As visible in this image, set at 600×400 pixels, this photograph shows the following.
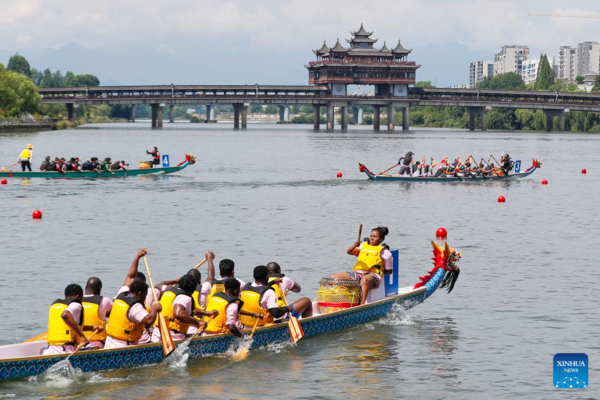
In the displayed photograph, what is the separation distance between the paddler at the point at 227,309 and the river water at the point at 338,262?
72 centimetres

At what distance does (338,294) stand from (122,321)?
5.71 meters

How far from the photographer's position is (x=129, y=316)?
15734mm

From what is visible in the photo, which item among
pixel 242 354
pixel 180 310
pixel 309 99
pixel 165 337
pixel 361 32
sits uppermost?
pixel 361 32

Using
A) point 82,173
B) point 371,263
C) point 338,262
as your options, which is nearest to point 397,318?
point 371,263

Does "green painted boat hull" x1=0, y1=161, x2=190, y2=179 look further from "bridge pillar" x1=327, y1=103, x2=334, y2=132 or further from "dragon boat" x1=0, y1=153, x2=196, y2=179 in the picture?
"bridge pillar" x1=327, y1=103, x2=334, y2=132

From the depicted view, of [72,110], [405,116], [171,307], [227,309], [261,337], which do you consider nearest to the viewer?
[171,307]

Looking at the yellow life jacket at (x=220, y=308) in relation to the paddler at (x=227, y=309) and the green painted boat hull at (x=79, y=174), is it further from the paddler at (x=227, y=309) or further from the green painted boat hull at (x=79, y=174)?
the green painted boat hull at (x=79, y=174)

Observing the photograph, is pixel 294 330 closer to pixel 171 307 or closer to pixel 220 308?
pixel 220 308

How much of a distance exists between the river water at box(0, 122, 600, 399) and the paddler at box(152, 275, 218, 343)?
72cm

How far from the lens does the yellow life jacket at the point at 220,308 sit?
17047 millimetres

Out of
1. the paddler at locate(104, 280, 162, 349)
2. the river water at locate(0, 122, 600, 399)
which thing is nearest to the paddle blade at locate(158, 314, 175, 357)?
the paddler at locate(104, 280, 162, 349)

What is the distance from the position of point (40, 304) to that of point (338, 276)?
24.2 feet

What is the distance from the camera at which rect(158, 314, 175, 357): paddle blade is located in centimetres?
1610

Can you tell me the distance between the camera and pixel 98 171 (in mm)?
56844
